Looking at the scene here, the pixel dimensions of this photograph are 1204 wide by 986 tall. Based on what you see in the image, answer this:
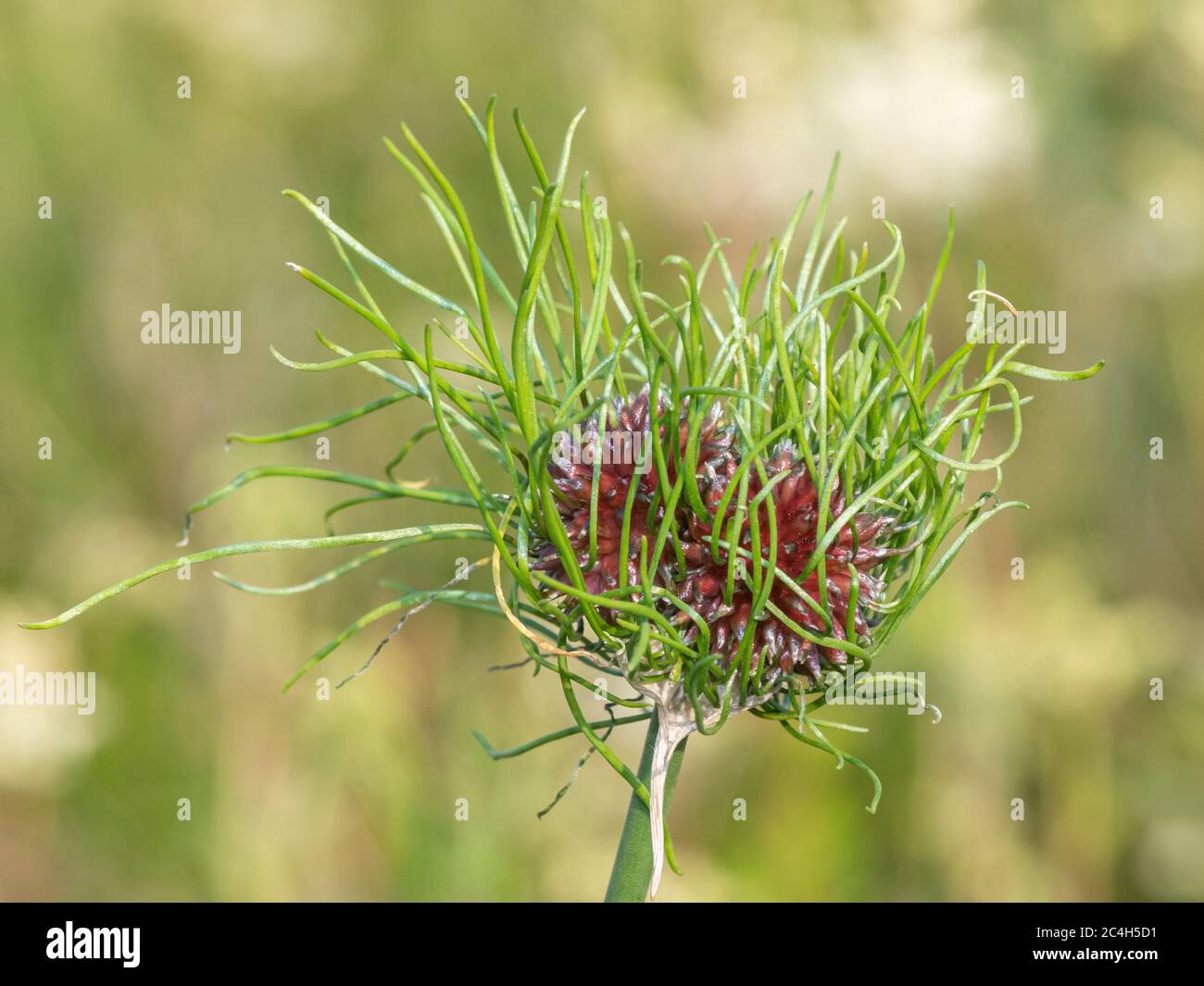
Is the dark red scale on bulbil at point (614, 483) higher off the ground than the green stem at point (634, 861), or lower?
higher

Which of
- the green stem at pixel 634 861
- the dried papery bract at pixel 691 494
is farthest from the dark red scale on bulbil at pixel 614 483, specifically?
the green stem at pixel 634 861

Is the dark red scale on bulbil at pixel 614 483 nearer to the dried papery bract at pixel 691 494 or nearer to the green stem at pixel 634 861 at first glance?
the dried papery bract at pixel 691 494

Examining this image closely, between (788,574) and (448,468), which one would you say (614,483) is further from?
(448,468)

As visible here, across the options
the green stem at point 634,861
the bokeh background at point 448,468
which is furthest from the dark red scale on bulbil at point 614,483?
the bokeh background at point 448,468

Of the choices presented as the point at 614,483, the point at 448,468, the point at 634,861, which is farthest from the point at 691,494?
the point at 448,468

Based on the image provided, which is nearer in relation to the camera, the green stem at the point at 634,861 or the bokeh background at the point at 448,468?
the green stem at the point at 634,861

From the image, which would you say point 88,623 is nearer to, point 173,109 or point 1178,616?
point 173,109
